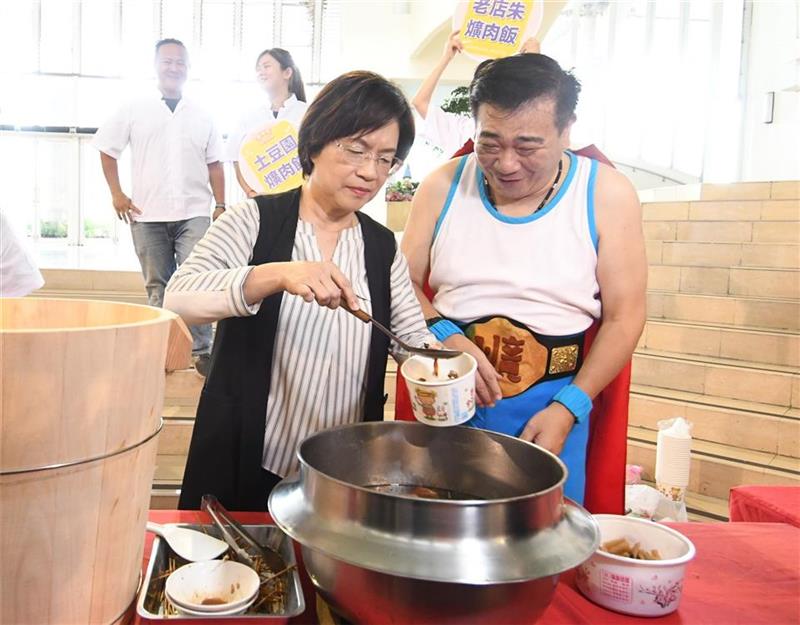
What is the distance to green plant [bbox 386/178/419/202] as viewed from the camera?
712 centimetres

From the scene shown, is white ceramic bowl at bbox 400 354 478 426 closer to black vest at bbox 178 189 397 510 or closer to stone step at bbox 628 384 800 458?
black vest at bbox 178 189 397 510

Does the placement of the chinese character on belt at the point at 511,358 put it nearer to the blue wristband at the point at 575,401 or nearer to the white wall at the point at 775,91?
the blue wristband at the point at 575,401

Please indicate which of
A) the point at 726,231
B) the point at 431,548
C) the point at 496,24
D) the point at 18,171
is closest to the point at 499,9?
the point at 496,24

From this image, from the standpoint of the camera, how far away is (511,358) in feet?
5.01

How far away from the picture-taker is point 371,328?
4.97ft

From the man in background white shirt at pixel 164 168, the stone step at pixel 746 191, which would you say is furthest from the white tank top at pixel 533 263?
the stone step at pixel 746 191

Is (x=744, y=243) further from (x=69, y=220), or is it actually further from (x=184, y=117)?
(x=69, y=220)

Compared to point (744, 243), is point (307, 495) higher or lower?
lower

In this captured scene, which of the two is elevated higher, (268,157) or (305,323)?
(268,157)

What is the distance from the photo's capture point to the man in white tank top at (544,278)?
1.48 metres

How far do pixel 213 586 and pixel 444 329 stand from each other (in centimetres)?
87

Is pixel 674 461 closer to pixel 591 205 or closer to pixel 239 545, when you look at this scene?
pixel 591 205

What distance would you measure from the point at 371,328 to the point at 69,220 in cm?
834

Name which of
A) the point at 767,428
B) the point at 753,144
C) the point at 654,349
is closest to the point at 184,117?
the point at 654,349
